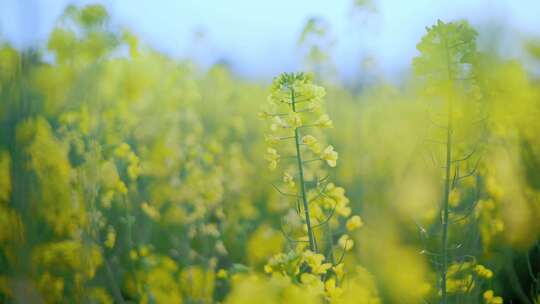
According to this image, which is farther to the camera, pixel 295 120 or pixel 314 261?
pixel 295 120

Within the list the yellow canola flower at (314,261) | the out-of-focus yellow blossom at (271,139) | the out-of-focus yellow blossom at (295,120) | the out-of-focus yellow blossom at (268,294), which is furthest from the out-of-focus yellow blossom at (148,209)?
the out-of-focus yellow blossom at (268,294)

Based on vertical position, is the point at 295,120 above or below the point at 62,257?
above

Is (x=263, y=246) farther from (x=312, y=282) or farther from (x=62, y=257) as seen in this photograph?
(x=312, y=282)

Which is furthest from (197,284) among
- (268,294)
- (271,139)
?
(268,294)

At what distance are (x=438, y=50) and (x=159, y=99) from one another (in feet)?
11.5

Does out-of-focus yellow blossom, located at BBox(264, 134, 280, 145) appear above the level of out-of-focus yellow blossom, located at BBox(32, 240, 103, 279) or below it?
above

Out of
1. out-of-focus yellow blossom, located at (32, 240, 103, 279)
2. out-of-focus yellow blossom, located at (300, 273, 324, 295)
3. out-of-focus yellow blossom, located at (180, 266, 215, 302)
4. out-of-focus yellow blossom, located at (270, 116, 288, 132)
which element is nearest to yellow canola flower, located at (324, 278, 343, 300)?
out-of-focus yellow blossom, located at (300, 273, 324, 295)

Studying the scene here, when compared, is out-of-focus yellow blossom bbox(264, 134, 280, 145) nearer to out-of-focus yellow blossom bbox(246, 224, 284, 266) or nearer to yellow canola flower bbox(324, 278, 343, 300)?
yellow canola flower bbox(324, 278, 343, 300)

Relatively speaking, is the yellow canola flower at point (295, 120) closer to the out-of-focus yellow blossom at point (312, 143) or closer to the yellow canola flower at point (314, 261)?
the out-of-focus yellow blossom at point (312, 143)

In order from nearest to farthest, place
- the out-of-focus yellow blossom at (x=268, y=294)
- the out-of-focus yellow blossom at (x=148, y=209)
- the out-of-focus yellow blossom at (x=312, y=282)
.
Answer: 1. the out-of-focus yellow blossom at (x=268, y=294)
2. the out-of-focus yellow blossom at (x=312, y=282)
3. the out-of-focus yellow blossom at (x=148, y=209)

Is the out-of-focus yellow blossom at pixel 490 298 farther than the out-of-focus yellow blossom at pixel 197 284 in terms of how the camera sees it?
No

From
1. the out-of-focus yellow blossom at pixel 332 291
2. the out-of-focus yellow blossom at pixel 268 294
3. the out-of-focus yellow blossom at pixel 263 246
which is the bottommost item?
the out-of-focus yellow blossom at pixel 263 246

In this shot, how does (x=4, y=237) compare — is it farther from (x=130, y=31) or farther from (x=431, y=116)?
(x=431, y=116)

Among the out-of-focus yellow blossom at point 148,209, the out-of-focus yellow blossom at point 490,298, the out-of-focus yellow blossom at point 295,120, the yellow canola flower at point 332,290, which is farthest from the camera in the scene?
the out-of-focus yellow blossom at point 148,209
